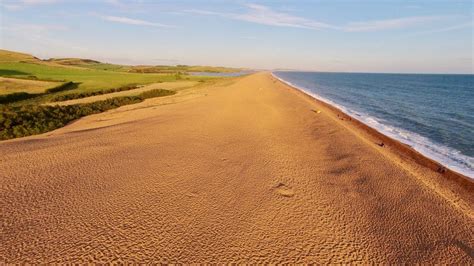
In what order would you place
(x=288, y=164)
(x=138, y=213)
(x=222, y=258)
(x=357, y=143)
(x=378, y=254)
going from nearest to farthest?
1. (x=222, y=258)
2. (x=378, y=254)
3. (x=138, y=213)
4. (x=288, y=164)
5. (x=357, y=143)

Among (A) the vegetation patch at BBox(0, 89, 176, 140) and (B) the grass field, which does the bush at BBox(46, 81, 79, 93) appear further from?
(A) the vegetation patch at BBox(0, 89, 176, 140)

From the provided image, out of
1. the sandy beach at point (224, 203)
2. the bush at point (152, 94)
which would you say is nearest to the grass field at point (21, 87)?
the bush at point (152, 94)

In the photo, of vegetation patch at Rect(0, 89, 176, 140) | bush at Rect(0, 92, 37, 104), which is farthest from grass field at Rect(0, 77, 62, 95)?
vegetation patch at Rect(0, 89, 176, 140)

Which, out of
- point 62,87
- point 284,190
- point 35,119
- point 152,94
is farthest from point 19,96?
point 284,190

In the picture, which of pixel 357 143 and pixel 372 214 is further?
pixel 357 143

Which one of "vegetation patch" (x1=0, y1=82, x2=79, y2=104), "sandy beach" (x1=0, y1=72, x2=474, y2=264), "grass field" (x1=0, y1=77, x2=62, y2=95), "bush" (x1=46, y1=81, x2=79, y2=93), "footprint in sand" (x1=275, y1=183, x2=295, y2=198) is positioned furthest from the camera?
"bush" (x1=46, y1=81, x2=79, y2=93)

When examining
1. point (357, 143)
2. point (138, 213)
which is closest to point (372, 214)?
point (138, 213)

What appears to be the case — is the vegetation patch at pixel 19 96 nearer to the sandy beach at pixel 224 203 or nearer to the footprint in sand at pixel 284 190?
the sandy beach at pixel 224 203

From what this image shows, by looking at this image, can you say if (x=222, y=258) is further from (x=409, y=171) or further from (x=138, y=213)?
(x=409, y=171)

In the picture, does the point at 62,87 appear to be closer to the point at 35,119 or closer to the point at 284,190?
the point at 35,119
